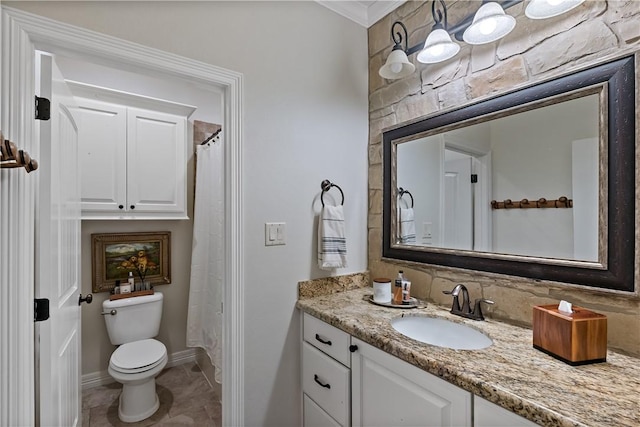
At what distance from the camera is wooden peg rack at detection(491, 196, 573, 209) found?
1.17 m

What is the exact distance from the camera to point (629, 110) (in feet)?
3.29

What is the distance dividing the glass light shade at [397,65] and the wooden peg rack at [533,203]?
745 mm

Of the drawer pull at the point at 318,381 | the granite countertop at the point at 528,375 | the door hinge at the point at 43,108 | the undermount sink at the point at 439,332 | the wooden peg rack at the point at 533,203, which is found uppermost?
the door hinge at the point at 43,108

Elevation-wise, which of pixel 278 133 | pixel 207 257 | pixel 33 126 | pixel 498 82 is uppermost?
pixel 498 82

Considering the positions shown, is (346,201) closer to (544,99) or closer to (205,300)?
(544,99)

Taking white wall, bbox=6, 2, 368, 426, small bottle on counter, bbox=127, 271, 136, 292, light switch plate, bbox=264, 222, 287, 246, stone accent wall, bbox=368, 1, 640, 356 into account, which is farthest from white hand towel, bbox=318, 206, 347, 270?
small bottle on counter, bbox=127, 271, 136, 292

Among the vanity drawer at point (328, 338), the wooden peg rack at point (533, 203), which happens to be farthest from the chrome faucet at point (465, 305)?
the vanity drawer at point (328, 338)

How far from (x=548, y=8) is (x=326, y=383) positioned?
172 cm

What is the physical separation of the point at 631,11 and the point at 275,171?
145cm

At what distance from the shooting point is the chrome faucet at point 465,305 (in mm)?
1352

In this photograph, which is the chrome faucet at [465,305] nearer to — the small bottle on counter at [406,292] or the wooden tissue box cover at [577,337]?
the small bottle on counter at [406,292]

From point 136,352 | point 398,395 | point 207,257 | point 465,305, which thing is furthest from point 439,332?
point 136,352

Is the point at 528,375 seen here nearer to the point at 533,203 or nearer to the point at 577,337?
the point at 577,337

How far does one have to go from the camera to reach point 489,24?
3.90ft
